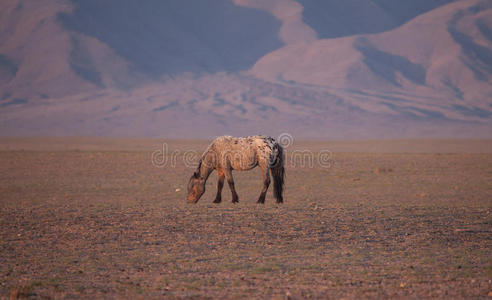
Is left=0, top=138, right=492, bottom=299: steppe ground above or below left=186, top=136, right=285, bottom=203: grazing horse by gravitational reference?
below

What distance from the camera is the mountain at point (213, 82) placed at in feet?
410

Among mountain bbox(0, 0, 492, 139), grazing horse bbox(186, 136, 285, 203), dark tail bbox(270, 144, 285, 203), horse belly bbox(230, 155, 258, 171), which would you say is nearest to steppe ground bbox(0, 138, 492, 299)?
dark tail bbox(270, 144, 285, 203)

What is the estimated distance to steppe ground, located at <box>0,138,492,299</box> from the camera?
8.77 m

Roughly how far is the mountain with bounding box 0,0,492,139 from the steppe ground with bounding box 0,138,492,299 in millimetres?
92099

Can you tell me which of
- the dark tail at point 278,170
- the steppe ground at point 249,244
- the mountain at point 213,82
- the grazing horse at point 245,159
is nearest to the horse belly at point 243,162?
the grazing horse at point 245,159

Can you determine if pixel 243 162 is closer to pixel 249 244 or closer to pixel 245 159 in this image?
pixel 245 159

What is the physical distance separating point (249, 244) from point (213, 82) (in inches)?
6049

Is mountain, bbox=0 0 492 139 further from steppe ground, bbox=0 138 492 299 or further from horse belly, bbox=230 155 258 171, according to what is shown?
horse belly, bbox=230 155 258 171

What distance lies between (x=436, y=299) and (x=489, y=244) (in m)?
4.22

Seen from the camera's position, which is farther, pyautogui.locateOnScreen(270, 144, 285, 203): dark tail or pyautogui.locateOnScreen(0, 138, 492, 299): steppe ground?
pyautogui.locateOnScreen(270, 144, 285, 203): dark tail

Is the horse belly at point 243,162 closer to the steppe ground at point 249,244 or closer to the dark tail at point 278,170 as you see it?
the dark tail at point 278,170

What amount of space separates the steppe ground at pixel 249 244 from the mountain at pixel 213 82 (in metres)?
92.1

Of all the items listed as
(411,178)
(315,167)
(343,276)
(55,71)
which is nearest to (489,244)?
(343,276)

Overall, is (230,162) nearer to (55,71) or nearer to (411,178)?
(411,178)
